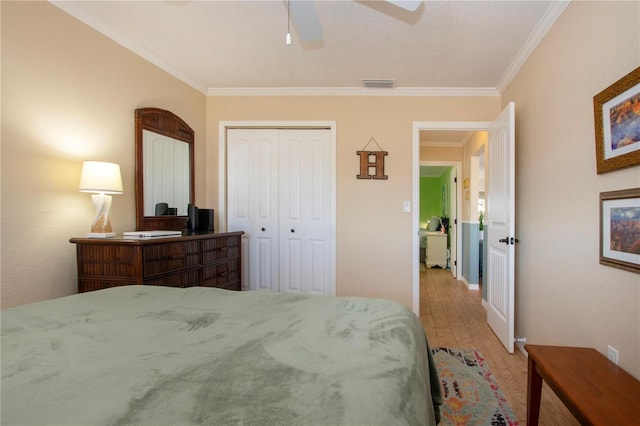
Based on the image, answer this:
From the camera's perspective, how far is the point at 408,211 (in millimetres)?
3273

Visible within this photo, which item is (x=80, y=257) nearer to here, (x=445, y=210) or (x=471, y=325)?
(x=471, y=325)

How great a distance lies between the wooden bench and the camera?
1033 mm

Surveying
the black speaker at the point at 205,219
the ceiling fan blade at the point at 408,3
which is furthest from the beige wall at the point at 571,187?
the black speaker at the point at 205,219

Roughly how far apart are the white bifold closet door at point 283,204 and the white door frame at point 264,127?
0.04 metres

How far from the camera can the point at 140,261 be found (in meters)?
1.84

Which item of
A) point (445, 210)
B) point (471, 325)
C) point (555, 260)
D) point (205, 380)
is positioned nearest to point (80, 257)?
point (205, 380)

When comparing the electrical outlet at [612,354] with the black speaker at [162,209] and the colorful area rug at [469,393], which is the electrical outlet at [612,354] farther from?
the black speaker at [162,209]

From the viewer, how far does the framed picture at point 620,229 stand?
1.32 m

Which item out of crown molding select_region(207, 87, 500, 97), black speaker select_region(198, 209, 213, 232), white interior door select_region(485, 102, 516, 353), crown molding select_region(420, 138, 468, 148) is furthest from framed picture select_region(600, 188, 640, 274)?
crown molding select_region(420, 138, 468, 148)

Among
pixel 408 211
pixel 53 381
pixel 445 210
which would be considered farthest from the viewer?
pixel 445 210

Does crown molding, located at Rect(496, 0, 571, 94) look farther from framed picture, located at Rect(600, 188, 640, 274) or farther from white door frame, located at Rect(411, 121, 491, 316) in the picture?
framed picture, located at Rect(600, 188, 640, 274)

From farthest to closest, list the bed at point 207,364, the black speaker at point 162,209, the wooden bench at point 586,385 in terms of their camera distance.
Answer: the black speaker at point 162,209
the wooden bench at point 586,385
the bed at point 207,364

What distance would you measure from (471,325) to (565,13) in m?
2.61

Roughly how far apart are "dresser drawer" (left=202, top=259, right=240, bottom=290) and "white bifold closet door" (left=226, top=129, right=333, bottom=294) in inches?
23.0
